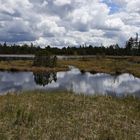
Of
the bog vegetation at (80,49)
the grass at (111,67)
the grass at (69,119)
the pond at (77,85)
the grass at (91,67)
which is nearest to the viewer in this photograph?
the grass at (69,119)

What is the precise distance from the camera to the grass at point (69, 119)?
11.9 meters

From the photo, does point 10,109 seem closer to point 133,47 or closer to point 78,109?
point 78,109

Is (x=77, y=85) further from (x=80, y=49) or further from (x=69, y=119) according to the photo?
(x=80, y=49)

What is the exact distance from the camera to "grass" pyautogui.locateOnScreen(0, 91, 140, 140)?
1188 centimetres

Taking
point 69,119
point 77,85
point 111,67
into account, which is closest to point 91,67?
point 111,67

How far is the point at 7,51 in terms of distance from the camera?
181 meters

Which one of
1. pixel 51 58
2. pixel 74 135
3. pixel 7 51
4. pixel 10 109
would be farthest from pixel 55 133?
pixel 7 51

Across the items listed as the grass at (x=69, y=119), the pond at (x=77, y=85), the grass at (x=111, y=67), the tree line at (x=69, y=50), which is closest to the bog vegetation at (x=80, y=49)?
the tree line at (x=69, y=50)

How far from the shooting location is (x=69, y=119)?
14539mm

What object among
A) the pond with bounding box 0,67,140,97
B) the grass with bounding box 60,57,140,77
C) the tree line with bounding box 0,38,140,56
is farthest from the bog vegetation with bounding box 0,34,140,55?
the pond with bounding box 0,67,140,97

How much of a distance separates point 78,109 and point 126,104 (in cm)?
373

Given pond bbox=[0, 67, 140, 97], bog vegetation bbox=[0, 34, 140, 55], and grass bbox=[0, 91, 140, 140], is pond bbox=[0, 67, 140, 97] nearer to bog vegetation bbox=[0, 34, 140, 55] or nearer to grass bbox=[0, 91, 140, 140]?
grass bbox=[0, 91, 140, 140]

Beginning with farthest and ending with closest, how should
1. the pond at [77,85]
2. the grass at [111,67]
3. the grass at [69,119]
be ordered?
the grass at [111,67], the pond at [77,85], the grass at [69,119]

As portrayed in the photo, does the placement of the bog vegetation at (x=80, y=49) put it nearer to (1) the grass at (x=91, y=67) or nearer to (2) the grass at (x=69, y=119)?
(1) the grass at (x=91, y=67)
